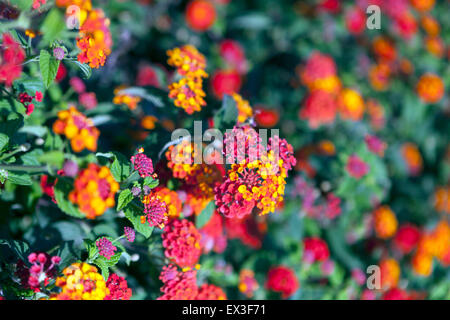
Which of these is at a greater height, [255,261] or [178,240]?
[178,240]

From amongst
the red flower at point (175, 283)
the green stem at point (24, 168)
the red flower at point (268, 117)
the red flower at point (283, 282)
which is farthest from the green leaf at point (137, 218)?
the red flower at point (268, 117)

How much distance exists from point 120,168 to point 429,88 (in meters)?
2.54

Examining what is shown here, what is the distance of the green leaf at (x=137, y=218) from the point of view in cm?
124

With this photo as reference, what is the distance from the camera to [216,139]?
1.43m

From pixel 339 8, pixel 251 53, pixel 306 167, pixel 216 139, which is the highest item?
pixel 339 8

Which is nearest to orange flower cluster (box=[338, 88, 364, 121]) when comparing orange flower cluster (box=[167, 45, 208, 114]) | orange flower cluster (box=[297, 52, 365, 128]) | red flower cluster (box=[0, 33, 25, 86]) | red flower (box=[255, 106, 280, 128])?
orange flower cluster (box=[297, 52, 365, 128])

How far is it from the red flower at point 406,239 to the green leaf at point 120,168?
2.06 metres

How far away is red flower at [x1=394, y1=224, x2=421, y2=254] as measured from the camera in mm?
2518

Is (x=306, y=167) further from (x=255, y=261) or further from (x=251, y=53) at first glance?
(x=251, y=53)

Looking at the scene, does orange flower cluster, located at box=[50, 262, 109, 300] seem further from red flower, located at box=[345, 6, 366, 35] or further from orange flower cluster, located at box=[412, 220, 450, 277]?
red flower, located at box=[345, 6, 366, 35]

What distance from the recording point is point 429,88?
281 cm
